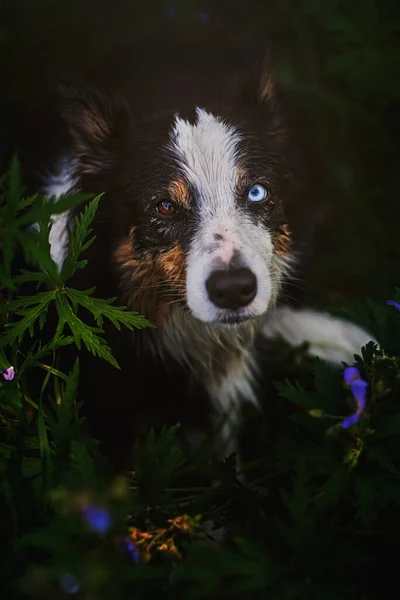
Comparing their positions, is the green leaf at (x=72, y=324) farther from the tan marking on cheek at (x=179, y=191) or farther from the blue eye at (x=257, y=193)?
the blue eye at (x=257, y=193)

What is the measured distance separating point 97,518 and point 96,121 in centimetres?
130

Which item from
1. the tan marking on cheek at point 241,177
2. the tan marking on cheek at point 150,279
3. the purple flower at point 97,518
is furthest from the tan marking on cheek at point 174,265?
→ the purple flower at point 97,518

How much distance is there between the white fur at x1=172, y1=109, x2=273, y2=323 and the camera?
182 cm

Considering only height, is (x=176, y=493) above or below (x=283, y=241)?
below

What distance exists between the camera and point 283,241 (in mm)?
2176

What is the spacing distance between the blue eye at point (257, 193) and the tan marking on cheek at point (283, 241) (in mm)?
148

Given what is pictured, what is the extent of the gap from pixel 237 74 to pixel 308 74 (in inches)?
30.1

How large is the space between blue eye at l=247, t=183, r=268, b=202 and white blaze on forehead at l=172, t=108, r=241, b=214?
6 centimetres

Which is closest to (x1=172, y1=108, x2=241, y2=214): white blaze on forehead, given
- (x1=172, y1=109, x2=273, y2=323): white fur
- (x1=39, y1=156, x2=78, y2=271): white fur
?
(x1=172, y1=109, x2=273, y2=323): white fur

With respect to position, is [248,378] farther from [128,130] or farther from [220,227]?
[128,130]

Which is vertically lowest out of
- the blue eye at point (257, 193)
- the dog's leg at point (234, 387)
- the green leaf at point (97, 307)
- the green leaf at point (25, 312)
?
the dog's leg at point (234, 387)

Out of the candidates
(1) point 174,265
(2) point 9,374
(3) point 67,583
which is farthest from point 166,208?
(3) point 67,583

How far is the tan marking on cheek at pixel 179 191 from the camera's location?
195 centimetres

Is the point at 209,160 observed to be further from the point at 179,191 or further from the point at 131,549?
the point at 131,549
